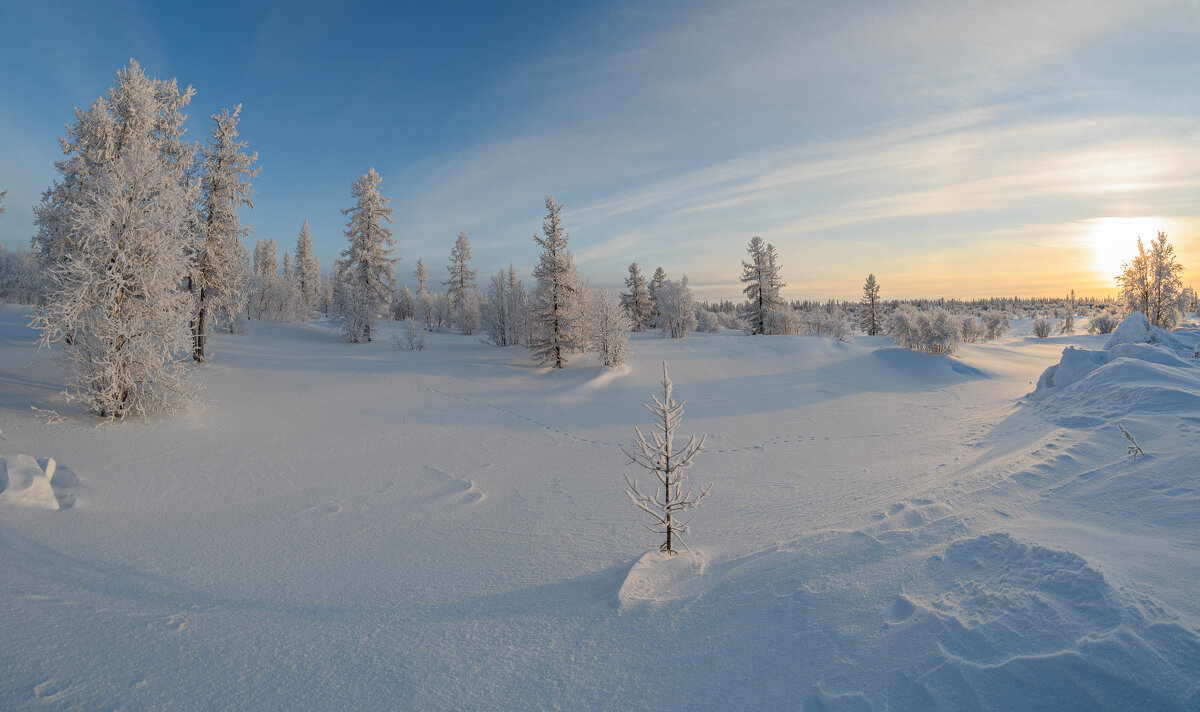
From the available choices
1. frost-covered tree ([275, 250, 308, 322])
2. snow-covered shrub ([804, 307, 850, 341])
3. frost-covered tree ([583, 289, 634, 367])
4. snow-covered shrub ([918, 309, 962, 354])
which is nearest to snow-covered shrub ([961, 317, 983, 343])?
snow-covered shrub ([804, 307, 850, 341])

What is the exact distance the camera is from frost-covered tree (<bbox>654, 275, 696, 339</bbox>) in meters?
44.2

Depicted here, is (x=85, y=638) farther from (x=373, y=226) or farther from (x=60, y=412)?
(x=373, y=226)

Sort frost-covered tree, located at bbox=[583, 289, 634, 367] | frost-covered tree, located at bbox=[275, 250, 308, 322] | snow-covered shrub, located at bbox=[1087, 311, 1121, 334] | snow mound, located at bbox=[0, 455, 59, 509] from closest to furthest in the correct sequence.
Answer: snow mound, located at bbox=[0, 455, 59, 509] < frost-covered tree, located at bbox=[583, 289, 634, 367] < snow-covered shrub, located at bbox=[1087, 311, 1121, 334] < frost-covered tree, located at bbox=[275, 250, 308, 322]

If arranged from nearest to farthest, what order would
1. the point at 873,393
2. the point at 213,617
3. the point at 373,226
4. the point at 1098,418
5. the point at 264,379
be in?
the point at 213,617
the point at 1098,418
the point at 264,379
the point at 873,393
the point at 373,226

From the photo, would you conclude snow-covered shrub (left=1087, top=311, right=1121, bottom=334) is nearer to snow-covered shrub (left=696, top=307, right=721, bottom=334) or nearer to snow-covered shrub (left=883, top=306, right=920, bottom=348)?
snow-covered shrub (left=883, top=306, right=920, bottom=348)

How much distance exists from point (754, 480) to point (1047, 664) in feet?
23.8

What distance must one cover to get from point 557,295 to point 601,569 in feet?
60.9

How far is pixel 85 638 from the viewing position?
4.20 meters

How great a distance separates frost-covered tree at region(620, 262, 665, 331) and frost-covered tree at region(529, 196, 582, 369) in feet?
110

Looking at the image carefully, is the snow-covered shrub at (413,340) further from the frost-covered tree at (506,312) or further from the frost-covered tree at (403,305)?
the frost-covered tree at (403,305)

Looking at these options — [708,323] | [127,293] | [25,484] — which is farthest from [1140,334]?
[708,323]

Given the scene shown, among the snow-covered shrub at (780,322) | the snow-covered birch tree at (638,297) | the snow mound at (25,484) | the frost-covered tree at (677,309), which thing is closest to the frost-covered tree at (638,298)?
the snow-covered birch tree at (638,297)

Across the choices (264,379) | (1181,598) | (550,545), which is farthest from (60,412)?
(1181,598)

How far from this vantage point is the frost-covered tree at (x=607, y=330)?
22.5 metres
